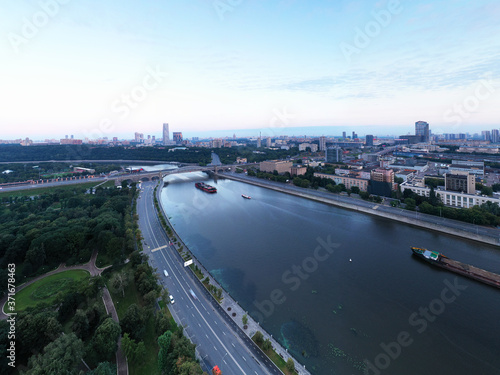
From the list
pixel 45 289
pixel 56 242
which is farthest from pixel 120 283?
pixel 56 242

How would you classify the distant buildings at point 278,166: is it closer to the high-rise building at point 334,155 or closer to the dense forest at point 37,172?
the high-rise building at point 334,155

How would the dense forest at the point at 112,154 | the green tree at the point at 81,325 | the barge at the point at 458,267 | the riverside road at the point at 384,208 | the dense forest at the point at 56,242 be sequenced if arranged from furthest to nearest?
the dense forest at the point at 112,154
the riverside road at the point at 384,208
the dense forest at the point at 56,242
the barge at the point at 458,267
the green tree at the point at 81,325

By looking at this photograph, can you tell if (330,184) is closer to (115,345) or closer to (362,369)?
(362,369)

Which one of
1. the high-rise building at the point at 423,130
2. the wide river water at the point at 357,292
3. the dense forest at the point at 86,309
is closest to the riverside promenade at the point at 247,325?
the wide river water at the point at 357,292

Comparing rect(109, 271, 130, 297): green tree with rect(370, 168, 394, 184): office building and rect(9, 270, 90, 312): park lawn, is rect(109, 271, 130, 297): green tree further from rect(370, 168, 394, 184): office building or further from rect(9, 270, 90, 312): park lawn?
rect(370, 168, 394, 184): office building

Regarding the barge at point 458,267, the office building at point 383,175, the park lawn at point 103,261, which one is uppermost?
the office building at point 383,175

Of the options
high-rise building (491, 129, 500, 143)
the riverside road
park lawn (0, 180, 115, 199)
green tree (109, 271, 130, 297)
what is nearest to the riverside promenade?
green tree (109, 271, 130, 297)

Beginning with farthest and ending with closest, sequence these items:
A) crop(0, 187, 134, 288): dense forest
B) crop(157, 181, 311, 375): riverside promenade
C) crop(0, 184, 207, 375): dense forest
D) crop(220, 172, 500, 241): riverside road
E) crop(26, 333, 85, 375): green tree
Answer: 1. crop(220, 172, 500, 241): riverside road
2. crop(0, 187, 134, 288): dense forest
3. crop(157, 181, 311, 375): riverside promenade
4. crop(0, 184, 207, 375): dense forest
5. crop(26, 333, 85, 375): green tree
